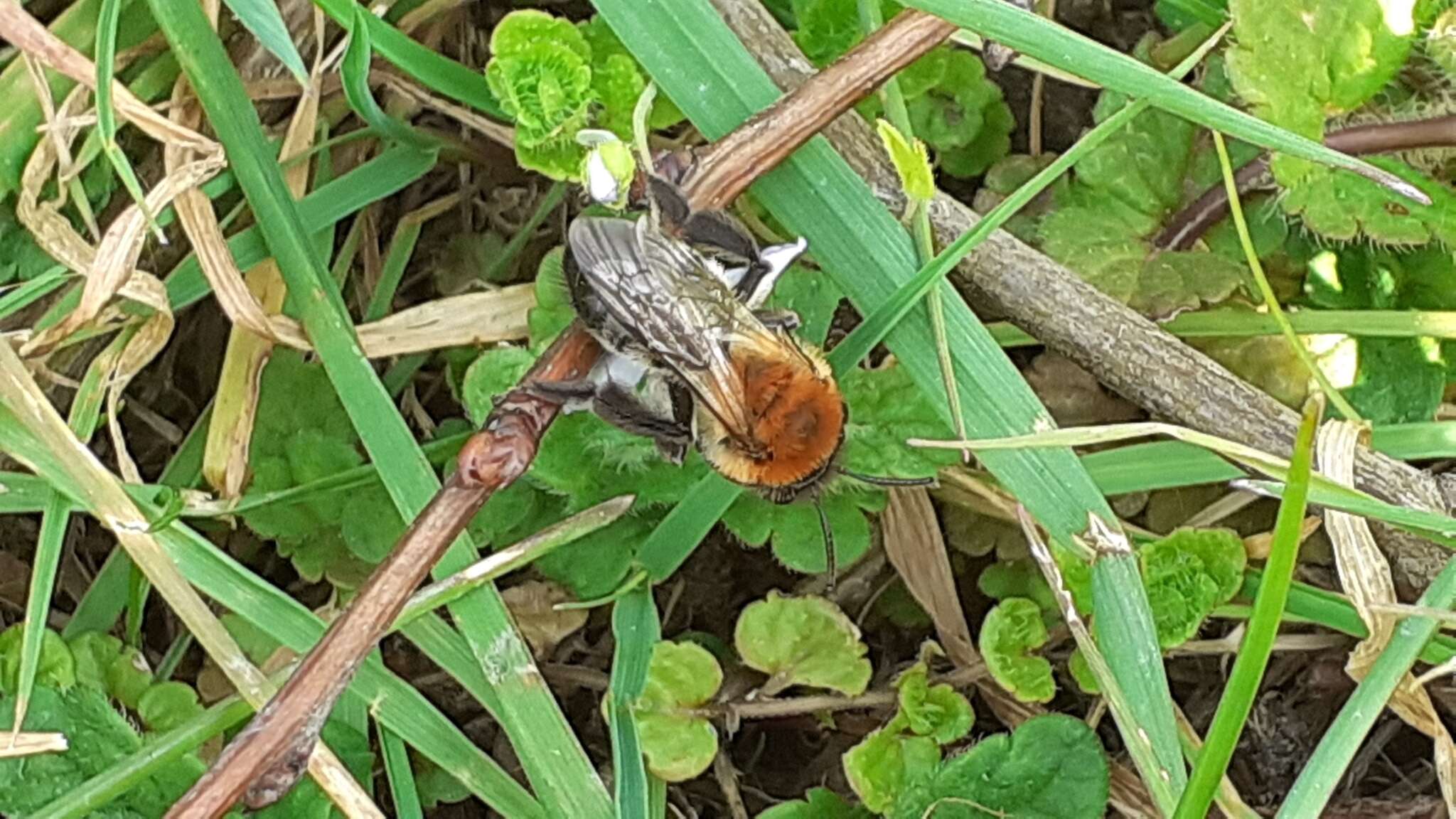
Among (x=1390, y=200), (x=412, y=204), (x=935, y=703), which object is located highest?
(x=412, y=204)

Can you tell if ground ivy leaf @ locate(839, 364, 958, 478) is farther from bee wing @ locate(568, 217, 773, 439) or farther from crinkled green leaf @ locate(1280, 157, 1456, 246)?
crinkled green leaf @ locate(1280, 157, 1456, 246)

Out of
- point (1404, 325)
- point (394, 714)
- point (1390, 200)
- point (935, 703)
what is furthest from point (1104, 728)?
point (394, 714)

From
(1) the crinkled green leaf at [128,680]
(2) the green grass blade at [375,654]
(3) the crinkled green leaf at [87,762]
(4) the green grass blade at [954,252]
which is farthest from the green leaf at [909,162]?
(1) the crinkled green leaf at [128,680]

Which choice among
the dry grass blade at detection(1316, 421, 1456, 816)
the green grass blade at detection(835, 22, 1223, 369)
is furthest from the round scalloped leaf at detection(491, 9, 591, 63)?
the dry grass blade at detection(1316, 421, 1456, 816)

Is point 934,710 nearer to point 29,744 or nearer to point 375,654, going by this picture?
point 375,654

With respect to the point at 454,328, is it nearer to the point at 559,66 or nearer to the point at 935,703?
the point at 559,66

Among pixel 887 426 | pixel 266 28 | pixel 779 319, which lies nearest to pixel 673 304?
pixel 779 319

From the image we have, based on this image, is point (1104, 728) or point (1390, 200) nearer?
point (1390, 200)
